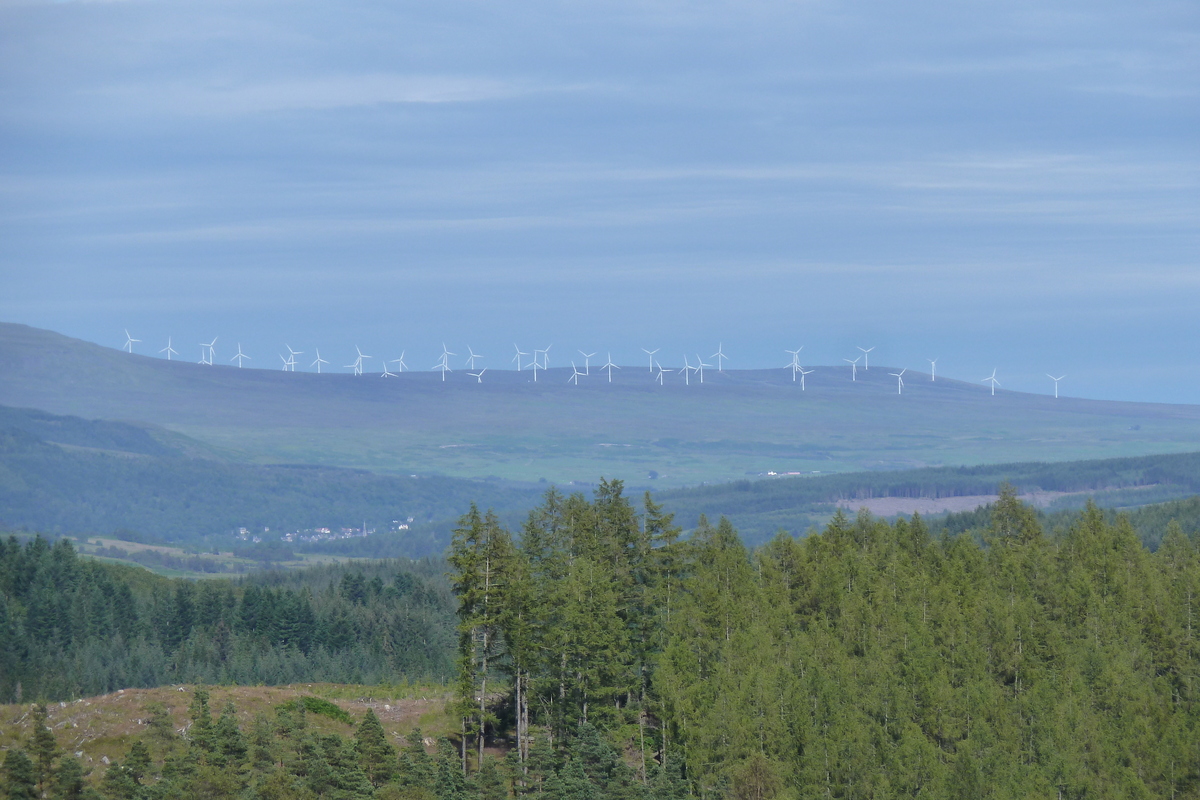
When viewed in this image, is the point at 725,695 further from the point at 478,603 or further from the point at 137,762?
the point at 137,762

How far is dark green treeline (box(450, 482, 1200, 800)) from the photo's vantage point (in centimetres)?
11112

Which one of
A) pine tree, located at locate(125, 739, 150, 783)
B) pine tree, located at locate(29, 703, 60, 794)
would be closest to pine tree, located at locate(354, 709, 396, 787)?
pine tree, located at locate(125, 739, 150, 783)

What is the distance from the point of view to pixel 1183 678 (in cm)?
13062

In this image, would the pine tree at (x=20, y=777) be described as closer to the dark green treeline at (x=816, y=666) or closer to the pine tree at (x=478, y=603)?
the pine tree at (x=478, y=603)

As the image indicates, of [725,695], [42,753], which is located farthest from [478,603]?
[42,753]

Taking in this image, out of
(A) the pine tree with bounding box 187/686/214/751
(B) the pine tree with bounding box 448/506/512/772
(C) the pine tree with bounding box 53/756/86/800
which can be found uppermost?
(B) the pine tree with bounding box 448/506/512/772

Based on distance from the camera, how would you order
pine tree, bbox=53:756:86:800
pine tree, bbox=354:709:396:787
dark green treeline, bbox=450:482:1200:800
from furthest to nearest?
dark green treeline, bbox=450:482:1200:800
pine tree, bbox=354:709:396:787
pine tree, bbox=53:756:86:800

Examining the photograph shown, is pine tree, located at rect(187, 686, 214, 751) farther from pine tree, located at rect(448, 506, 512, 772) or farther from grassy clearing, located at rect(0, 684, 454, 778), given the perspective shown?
pine tree, located at rect(448, 506, 512, 772)

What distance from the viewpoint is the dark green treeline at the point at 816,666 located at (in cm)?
11112

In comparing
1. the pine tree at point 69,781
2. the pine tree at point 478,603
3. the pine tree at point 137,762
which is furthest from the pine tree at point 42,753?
the pine tree at point 478,603

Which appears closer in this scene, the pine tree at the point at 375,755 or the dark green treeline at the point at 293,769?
the dark green treeline at the point at 293,769

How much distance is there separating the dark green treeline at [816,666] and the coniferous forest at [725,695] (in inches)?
8.4

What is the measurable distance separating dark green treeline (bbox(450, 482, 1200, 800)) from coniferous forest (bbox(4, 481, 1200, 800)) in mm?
213

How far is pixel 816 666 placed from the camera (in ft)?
388
